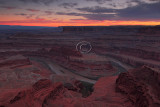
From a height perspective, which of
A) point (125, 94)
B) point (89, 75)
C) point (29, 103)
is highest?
point (29, 103)

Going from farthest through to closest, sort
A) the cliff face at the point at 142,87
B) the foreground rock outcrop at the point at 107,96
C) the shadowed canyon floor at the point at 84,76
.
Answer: the shadowed canyon floor at the point at 84,76 → the cliff face at the point at 142,87 → the foreground rock outcrop at the point at 107,96

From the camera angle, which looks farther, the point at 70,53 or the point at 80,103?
the point at 70,53

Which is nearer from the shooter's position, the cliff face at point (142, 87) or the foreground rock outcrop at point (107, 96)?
the foreground rock outcrop at point (107, 96)

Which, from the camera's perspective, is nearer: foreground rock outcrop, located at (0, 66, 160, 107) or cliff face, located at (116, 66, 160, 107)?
foreground rock outcrop, located at (0, 66, 160, 107)

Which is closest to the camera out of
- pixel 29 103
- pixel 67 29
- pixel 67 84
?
pixel 29 103

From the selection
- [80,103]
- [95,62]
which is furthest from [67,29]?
[80,103]

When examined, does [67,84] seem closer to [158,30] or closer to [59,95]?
[59,95]

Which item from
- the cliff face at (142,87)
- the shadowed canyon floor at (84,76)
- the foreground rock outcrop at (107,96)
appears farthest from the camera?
the shadowed canyon floor at (84,76)

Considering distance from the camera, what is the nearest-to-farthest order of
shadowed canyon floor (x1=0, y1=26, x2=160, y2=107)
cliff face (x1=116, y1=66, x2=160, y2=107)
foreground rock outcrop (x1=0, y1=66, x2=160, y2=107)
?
foreground rock outcrop (x1=0, y1=66, x2=160, y2=107) → cliff face (x1=116, y1=66, x2=160, y2=107) → shadowed canyon floor (x1=0, y1=26, x2=160, y2=107)
